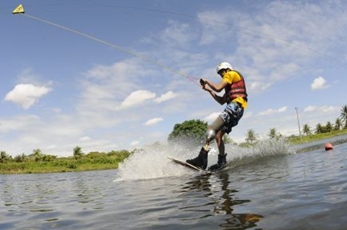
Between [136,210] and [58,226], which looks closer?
→ [58,226]

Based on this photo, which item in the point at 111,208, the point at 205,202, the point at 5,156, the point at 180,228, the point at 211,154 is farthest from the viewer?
the point at 5,156

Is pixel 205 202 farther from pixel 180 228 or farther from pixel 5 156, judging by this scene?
pixel 5 156

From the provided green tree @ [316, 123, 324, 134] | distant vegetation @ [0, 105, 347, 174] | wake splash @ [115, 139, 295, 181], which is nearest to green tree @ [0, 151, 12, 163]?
distant vegetation @ [0, 105, 347, 174]

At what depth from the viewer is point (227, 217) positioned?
379cm

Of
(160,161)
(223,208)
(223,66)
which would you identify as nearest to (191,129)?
(160,161)

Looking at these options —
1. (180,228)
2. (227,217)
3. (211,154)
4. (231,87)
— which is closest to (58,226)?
(180,228)

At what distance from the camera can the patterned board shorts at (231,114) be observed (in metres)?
9.78

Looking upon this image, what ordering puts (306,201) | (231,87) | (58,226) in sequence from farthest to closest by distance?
1. (231,87)
2. (58,226)
3. (306,201)

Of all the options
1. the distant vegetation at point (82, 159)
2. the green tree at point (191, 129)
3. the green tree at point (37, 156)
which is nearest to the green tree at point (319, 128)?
the distant vegetation at point (82, 159)

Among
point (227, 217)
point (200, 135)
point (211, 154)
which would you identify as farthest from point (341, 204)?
point (200, 135)

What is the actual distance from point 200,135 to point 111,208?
90.2 metres

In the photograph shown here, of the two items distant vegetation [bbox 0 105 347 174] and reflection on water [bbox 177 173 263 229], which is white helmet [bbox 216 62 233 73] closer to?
reflection on water [bbox 177 173 263 229]

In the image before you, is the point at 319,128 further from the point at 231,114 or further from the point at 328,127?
the point at 231,114

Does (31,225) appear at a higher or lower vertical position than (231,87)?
lower
